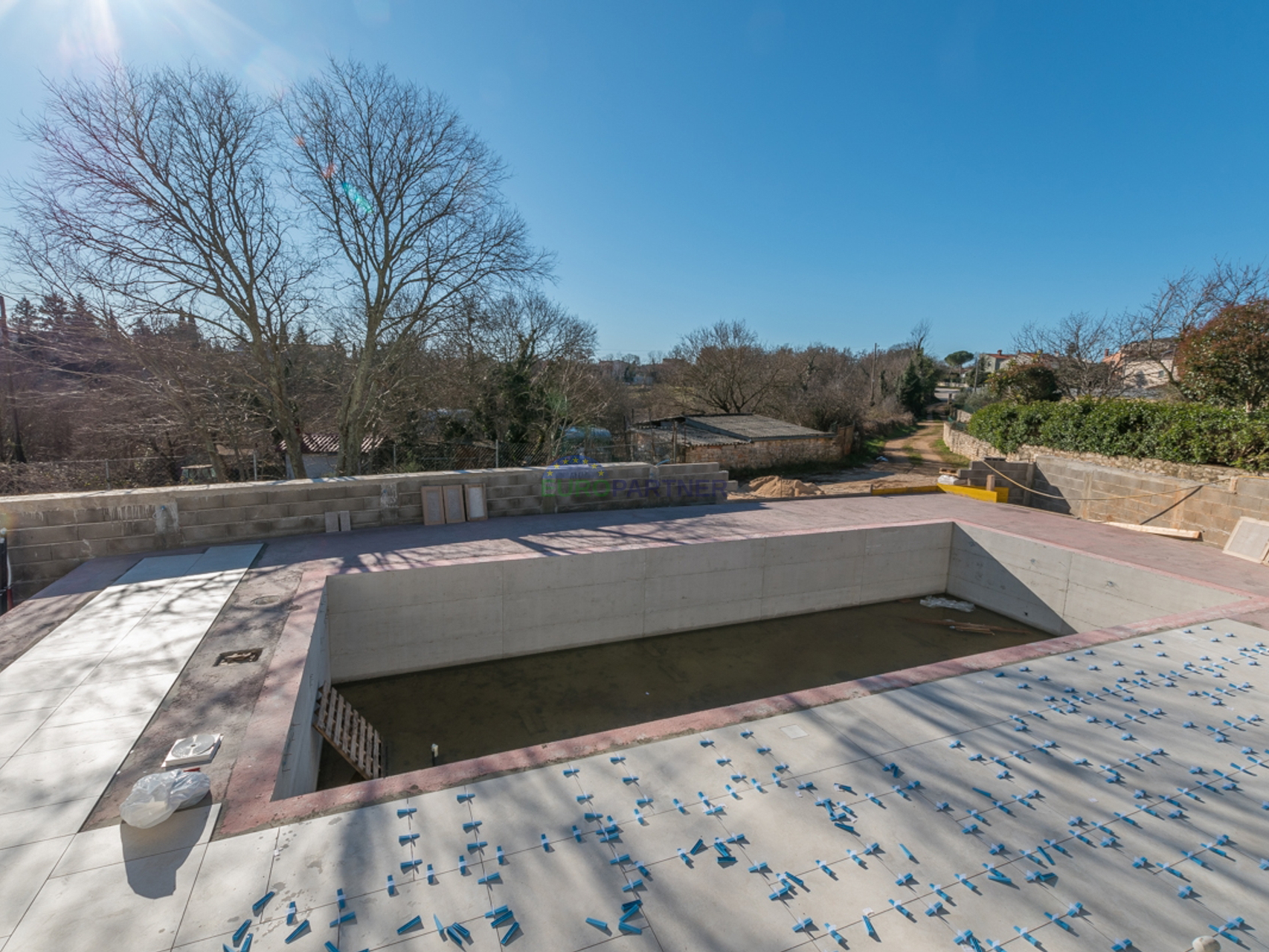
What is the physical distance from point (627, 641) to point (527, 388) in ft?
42.0

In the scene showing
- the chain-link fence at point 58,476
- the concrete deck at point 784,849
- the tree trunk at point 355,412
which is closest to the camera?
the concrete deck at point 784,849

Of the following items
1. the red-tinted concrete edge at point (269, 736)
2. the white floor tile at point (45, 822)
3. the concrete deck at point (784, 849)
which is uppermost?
the white floor tile at point (45, 822)

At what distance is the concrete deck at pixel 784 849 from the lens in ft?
6.89

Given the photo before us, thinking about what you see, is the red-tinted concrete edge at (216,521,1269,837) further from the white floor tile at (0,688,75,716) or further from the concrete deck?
the white floor tile at (0,688,75,716)

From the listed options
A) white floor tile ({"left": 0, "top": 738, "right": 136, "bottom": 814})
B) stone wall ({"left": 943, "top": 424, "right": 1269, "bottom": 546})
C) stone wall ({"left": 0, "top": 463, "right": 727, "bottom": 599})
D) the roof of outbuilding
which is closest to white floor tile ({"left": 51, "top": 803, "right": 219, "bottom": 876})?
white floor tile ({"left": 0, "top": 738, "right": 136, "bottom": 814})

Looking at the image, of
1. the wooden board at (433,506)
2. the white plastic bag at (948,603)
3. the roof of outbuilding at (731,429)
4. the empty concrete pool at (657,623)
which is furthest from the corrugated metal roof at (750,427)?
the wooden board at (433,506)

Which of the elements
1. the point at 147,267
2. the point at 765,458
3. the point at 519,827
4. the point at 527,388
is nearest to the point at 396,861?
the point at 519,827

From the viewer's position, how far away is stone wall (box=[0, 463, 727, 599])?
5.74 metres

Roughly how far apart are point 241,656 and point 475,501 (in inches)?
163

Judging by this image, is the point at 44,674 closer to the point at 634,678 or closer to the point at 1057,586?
the point at 634,678

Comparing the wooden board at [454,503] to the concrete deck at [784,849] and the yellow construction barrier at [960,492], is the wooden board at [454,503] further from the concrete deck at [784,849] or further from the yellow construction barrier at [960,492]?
the yellow construction barrier at [960,492]

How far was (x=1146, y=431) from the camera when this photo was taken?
1075cm

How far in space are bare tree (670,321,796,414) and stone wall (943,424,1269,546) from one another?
15033 millimetres

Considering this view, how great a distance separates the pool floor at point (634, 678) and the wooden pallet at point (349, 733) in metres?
0.13
